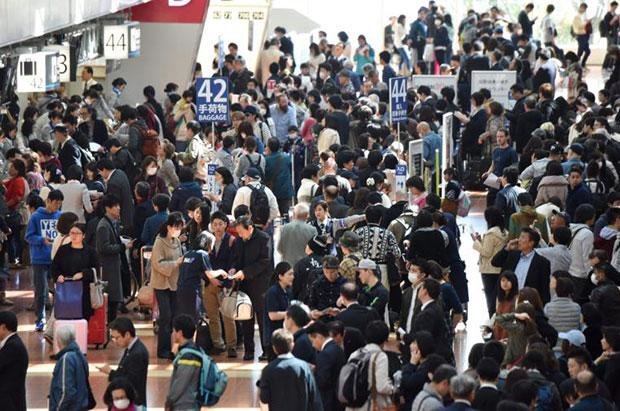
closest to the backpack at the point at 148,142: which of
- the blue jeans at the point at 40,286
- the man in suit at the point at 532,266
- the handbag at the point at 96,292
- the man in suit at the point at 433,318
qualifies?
the blue jeans at the point at 40,286

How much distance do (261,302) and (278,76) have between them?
52.1ft

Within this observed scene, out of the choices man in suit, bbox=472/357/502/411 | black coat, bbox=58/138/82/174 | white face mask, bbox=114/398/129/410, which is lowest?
white face mask, bbox=114/398/129/410

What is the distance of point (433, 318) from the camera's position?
13.7 m

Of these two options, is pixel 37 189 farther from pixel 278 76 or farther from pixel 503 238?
pixel 278 76

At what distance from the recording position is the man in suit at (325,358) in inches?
499

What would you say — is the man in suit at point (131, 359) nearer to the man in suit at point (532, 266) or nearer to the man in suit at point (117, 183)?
the man in suit at point (532, 266)

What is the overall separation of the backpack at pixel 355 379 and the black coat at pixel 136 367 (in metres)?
1.47

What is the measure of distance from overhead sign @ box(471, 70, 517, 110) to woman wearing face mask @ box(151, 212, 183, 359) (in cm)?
1317

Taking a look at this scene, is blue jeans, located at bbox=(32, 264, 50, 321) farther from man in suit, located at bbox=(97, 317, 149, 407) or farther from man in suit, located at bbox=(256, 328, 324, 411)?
man in suit, located at bbox=(256, 328, 324, 411)

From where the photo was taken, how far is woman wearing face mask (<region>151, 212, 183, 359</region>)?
655 inches

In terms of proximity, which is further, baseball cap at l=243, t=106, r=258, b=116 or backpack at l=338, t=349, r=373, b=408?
baseball cap at l=243, t=106, r=258, b=116

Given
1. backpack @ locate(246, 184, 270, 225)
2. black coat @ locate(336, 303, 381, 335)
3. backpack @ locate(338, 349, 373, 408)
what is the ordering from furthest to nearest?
backpack @ locate(246, 184, 270, 225)
black coat @ locate(336, 303, 381, 335)
backpack @ locate(338, 349, 373, 408)

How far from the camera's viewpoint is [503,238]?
56.1ft

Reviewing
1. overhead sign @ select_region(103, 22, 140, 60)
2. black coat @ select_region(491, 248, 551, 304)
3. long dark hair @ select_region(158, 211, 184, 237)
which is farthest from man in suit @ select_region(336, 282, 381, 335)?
overhead sign @ select_region(103, 22, 140, 60)
